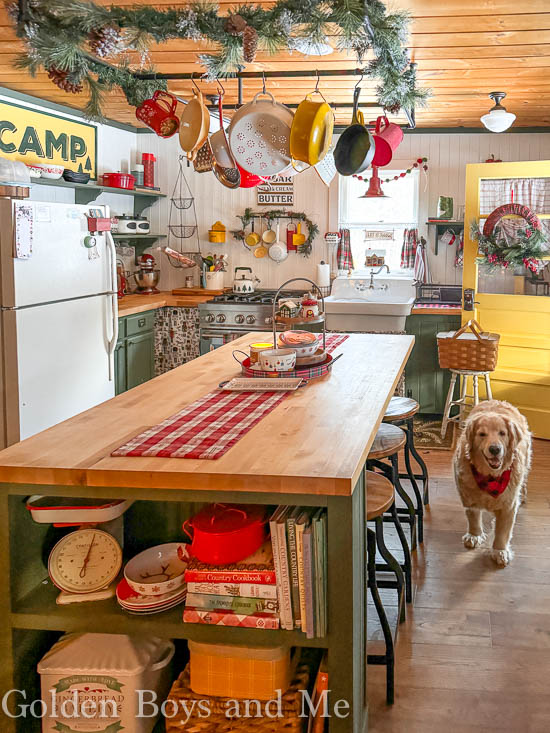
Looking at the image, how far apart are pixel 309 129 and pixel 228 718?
186 centimetres

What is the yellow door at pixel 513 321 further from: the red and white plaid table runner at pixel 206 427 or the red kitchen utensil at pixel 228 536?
the red kitchen utensil at pixel 228 536

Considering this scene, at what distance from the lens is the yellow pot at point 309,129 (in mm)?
2654

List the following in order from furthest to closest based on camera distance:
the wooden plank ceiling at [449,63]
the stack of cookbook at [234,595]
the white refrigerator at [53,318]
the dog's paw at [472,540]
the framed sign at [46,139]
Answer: the framed sign at [46,139]
the white refrigerator at [53,318]
the dog's paw at [472,540]
the wooden plank ceiling at [449,63]
the stack of cookbook at [234,595]

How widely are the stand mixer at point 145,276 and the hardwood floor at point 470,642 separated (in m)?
3.38

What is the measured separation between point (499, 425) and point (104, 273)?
262 centimetres

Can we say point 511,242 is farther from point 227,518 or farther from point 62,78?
point 227,518

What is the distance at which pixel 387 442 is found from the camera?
2.92 m

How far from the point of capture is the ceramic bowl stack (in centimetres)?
188

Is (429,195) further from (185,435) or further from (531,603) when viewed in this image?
(185,435)

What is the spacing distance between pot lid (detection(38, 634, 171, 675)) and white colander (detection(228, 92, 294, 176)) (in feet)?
5.43

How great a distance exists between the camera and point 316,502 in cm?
172

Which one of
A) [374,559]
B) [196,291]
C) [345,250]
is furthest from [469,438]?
[196,291]

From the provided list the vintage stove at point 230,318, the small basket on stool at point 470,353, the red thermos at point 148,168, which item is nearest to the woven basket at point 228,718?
the small basket on stool at point 470,353

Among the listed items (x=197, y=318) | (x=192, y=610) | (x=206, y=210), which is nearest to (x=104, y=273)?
(x=197, y=318)
